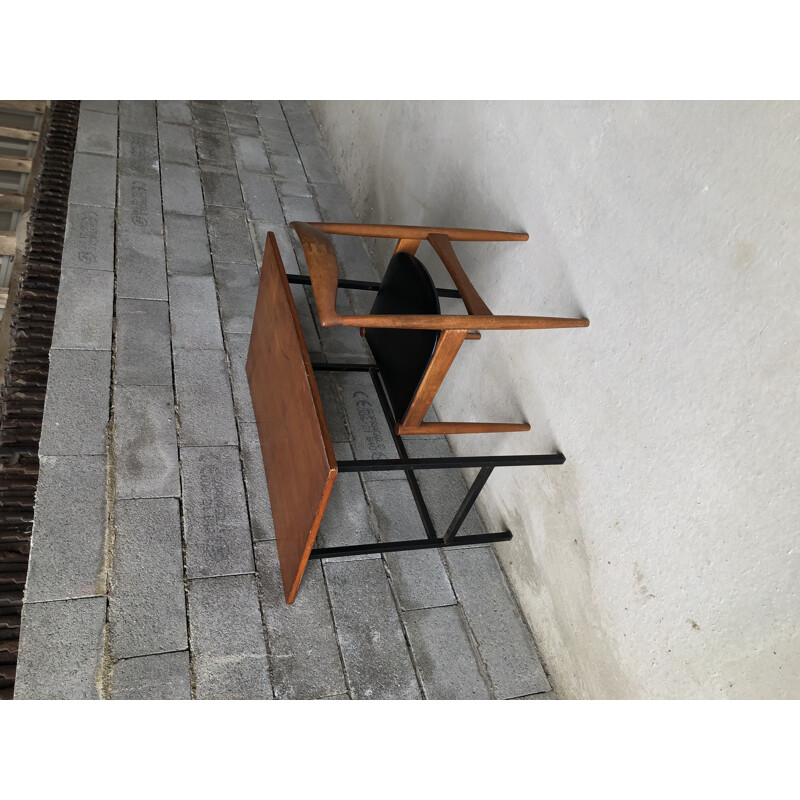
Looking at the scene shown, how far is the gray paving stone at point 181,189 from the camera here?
3340mm

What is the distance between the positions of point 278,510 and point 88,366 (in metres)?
1.07

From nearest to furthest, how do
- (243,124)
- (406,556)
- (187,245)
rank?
(406,556), (187,245), (243,124)

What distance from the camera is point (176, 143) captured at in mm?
3859

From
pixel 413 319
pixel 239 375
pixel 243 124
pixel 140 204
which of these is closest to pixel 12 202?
pixel 140 204

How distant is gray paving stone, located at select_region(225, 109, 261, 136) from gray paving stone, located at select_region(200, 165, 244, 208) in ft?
2.18

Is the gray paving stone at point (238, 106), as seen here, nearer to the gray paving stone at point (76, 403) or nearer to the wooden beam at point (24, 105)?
the wooden beam at point (24, 105)

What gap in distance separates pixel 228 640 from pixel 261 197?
276 cm

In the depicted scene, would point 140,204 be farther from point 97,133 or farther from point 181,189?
point 97,133

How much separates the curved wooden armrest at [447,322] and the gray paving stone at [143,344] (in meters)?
1.16

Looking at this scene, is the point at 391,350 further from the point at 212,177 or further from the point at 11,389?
the point at 212,177

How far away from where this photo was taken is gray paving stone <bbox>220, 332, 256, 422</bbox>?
2.42m

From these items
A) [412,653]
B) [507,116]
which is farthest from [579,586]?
[507,116]

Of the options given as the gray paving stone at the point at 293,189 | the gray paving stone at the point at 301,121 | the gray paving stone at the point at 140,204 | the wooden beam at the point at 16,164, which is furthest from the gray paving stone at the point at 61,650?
the gray paving stone at the point at 301,121

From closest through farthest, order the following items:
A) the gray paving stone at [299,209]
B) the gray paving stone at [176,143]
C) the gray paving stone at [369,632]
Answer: the gray paving stone at [369,632]
the gray paving stone at [299,209]
the gray paving stone at [176,143]
